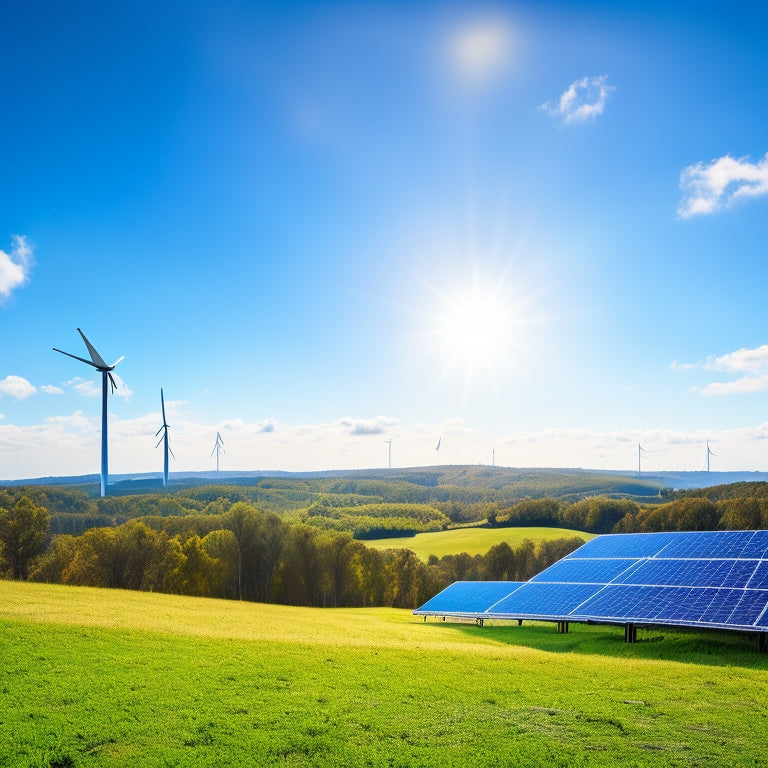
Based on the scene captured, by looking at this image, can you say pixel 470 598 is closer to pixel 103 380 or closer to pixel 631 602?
pixel 631 602

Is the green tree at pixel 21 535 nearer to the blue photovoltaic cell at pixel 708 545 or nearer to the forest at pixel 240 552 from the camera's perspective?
the forest at pixel 240 552

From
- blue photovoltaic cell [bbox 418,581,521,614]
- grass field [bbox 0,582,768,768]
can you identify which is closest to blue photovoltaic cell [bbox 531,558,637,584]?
blue photovoltaic cell [bbox 418,581,521,614]

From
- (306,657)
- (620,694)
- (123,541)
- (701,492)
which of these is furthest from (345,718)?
(701,492)

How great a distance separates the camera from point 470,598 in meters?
46.0

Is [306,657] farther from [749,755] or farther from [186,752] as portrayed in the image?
[749,755]

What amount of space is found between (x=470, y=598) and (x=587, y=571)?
381 inches

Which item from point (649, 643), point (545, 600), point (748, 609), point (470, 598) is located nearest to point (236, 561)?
point (470, 598)

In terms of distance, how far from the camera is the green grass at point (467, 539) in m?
122

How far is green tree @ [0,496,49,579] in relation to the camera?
6894cm

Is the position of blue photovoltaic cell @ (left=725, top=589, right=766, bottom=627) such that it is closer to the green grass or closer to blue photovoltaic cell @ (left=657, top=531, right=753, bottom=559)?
blue photovoltaic cell @ (left=657, top=531, right=753, bottom=559)

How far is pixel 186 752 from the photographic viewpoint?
1509 centimetres

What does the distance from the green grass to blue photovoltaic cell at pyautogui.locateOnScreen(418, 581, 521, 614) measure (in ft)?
224

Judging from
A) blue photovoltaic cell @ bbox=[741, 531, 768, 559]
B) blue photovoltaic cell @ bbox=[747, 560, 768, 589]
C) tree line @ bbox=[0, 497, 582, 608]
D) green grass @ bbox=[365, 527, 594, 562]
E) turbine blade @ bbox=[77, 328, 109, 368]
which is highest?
turbine blade @ bbox=[77, 328, 109, 368]

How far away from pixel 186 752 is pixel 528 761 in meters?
8.17
